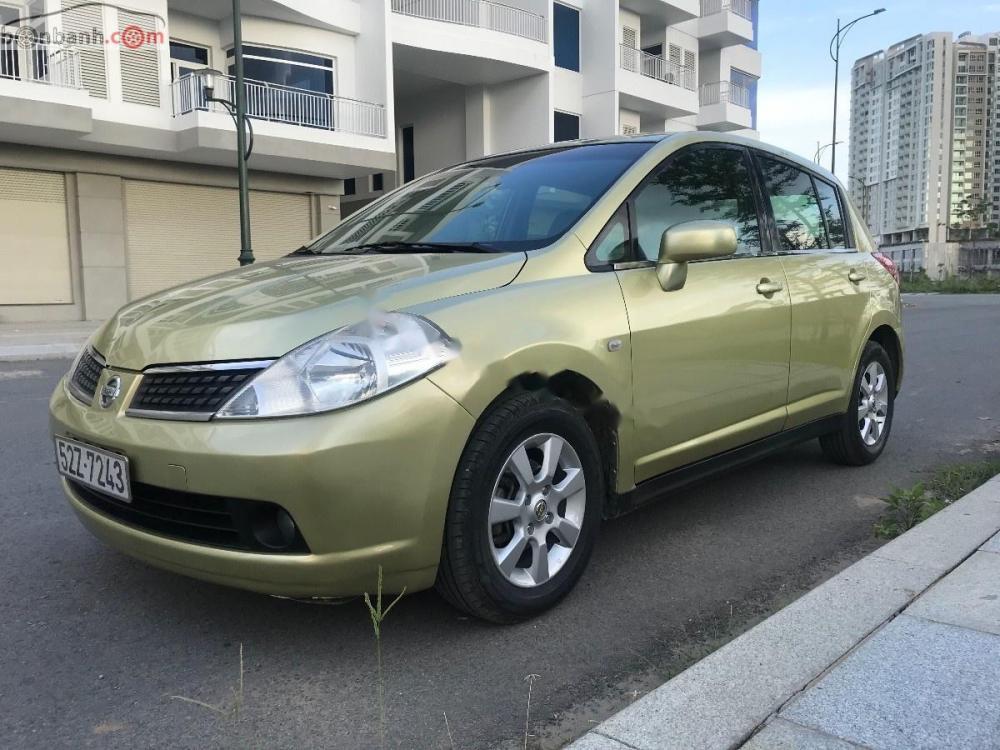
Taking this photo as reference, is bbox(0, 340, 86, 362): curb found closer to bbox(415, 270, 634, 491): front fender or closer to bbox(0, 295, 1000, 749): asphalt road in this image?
bbox(0, 295, 1000, 749): asphalt road

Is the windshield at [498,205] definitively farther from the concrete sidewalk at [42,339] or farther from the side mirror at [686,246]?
the concrete sidewalk at [42,339]

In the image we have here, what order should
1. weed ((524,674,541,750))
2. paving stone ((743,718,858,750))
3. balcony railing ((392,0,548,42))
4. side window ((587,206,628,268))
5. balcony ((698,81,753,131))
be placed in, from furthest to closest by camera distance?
1. balcony ((698,81,753,131))
2. balcony railing ((392,0,548,42))
3. side window ((587,206,628,268))
4. weed ((524,674,541,750))
5. paving stone ((743,718,858,750))

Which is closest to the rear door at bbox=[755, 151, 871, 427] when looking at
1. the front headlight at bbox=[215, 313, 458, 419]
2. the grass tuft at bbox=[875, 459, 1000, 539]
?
the grass tuft at bbox=[875, 459, 1000, 539]

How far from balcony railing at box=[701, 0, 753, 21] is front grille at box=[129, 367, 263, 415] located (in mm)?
34362

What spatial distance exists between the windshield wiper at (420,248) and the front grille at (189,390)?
3.53 feet

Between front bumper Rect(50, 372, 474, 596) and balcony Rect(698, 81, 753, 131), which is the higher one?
balcony Rect(698, 81, 753, 131)

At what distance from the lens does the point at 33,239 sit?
18.2 m

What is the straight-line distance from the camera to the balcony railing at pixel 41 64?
52.4 feet

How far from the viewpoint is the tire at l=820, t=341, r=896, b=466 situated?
4.78m

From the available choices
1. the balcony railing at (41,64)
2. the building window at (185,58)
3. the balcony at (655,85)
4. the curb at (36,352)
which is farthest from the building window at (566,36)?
the curb at (36,352)

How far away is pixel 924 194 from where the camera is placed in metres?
90.2

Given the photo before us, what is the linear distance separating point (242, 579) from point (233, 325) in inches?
28.3

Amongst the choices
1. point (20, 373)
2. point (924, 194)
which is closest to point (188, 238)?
point (20, 373)

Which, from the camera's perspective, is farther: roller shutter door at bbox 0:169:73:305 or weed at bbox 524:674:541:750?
roller shutter door at bbox 0:169:73:305
